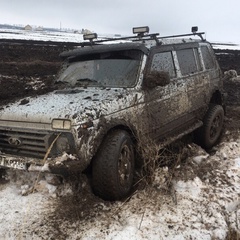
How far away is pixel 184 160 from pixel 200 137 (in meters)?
1.05

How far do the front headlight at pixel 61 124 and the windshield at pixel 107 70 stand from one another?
1.26 m

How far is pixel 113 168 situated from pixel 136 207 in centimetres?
53

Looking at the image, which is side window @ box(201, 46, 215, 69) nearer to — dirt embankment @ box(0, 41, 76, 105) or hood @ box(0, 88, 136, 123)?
hood @ box(0, 88, 136, 123)

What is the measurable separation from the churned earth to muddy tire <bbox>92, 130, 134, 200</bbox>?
128 millimetres

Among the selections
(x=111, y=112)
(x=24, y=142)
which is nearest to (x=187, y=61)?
(x=111, y=112)

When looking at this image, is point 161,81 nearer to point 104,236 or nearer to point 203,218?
point 203,218

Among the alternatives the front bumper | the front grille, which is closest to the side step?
the front bumper

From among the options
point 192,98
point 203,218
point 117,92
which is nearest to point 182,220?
point 203,218

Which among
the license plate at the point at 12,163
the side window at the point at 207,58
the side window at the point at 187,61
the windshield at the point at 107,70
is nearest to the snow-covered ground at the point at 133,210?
the license plate at the point at 12,163

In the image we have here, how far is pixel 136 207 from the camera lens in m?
4.16

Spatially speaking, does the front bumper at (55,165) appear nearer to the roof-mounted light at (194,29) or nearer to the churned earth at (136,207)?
the churned earth at (136,207)

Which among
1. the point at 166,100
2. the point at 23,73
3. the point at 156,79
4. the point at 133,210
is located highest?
the point at 156,79

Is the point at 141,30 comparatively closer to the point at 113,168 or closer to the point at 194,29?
the point at 194,29

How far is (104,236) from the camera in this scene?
143 inches
